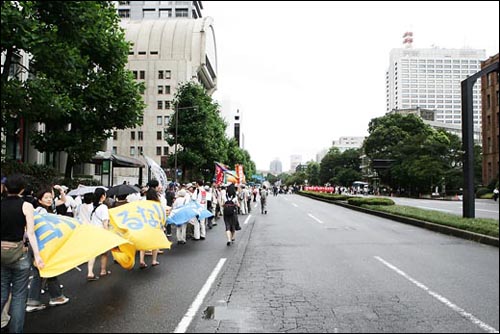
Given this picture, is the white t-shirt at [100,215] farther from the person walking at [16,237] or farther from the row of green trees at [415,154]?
the row of green trees at [415,154]

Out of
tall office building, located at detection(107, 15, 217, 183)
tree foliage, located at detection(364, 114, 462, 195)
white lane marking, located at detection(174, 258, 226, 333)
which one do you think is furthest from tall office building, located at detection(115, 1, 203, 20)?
white lane marking, located at detection(174, 258, 226, 333)

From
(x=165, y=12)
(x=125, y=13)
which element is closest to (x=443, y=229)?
(x=165, y=12)

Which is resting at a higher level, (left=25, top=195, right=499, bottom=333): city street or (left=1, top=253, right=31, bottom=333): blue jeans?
(left=1, top=253, right=31, bottom=333): blue jeans

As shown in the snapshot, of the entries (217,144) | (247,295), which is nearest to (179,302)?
(247,295)

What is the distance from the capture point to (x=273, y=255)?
9.98m

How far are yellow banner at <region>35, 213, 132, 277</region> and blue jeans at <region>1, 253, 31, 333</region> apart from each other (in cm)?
54

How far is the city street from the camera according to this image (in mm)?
4875

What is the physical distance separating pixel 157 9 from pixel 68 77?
92980 mm

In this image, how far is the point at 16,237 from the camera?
177 inches

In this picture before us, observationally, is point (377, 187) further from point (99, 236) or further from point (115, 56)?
point (99, 236)

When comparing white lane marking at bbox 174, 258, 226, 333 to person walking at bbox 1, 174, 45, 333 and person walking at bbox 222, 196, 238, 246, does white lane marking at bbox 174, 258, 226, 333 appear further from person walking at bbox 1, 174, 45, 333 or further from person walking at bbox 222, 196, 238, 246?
person walking at bbox 222, 196, 238, 246

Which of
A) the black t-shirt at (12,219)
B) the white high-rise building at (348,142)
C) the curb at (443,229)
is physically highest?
the white high-rise building at (348,142)

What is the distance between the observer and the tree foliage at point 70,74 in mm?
11430

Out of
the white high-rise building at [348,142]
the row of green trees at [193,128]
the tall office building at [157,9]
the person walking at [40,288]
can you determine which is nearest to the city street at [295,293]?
the person walking at [40,288]
